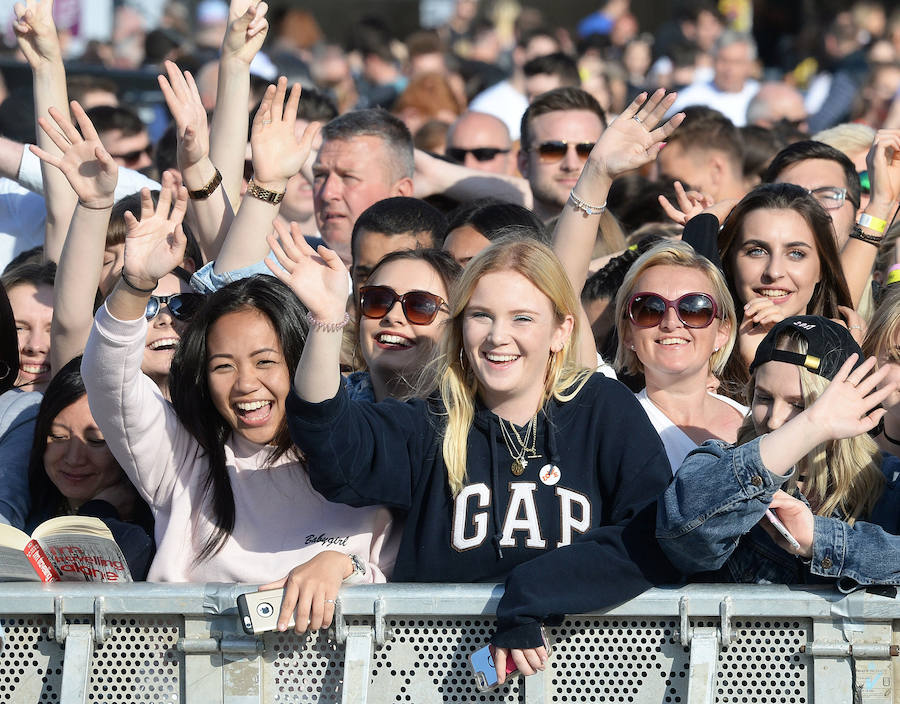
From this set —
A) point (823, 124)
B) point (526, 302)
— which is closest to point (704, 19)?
point (823, 124)

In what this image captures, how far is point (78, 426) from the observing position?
408 cm

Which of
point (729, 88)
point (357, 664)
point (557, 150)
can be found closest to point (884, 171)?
point (557, 150)

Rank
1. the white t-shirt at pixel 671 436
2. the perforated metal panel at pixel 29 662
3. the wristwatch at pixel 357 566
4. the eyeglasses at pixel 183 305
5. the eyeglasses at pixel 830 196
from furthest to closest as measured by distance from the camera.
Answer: the eyeglasses at pixel 830 196, the eyeglasses at pixel 183 305, the white t-shirt at pixel 671 436, the wristwatch at pixel 357 566, the perforated metal panel at pixel 29 662

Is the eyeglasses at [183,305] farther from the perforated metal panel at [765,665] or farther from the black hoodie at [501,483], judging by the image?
the perforated metal panel at [765,665]

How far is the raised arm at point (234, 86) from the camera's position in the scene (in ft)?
16.5

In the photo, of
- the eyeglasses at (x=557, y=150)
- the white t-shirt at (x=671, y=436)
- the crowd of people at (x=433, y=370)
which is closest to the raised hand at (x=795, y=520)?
the crowd of people at (x=433, y=370)

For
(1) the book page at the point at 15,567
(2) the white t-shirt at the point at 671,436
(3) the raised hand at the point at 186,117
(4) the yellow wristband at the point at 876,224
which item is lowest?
(1) the book page at the point at 15,567

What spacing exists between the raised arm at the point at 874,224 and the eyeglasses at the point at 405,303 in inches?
72.5

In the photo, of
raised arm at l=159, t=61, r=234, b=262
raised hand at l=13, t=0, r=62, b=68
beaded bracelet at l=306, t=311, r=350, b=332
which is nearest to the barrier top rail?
beaded bracelet at l=306, t=311, r=350, b=332

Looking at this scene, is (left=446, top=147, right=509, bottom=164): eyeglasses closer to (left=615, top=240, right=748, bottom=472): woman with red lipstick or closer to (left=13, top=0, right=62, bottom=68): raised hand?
(left=13, top=0, right=62, bottom=68): raised hand

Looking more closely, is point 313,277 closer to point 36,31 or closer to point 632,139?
point 632,139

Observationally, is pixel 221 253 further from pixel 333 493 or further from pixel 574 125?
pixel 574 125

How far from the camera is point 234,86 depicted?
5035 mm

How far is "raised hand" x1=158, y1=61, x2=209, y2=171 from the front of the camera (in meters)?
4.62
